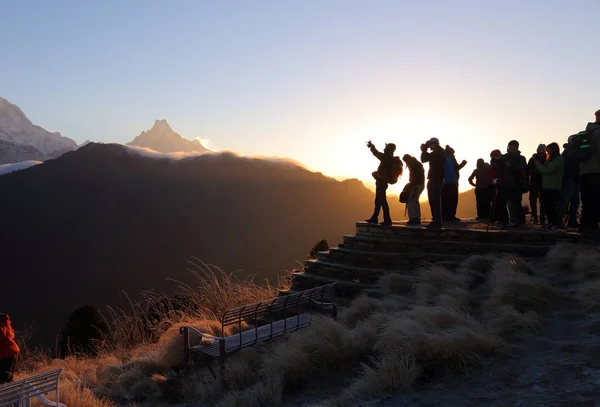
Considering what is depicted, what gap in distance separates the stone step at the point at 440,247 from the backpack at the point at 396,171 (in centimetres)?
124

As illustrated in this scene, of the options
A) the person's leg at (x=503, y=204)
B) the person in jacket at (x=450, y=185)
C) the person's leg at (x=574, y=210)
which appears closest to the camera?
the person's leg at (x=503, y=204)

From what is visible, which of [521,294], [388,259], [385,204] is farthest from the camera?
[385,204]

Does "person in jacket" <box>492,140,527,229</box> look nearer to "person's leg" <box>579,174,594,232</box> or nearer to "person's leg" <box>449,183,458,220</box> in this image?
"person's leg" <box>579,174,594,232</box>

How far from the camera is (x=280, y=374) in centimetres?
500

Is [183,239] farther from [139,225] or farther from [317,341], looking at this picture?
[317,341]

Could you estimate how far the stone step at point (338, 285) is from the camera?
8.34 meters

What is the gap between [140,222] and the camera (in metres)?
87.6

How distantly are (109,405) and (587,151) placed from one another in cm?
748

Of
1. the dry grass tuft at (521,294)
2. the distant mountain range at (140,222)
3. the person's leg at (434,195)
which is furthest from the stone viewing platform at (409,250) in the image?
the distant mountain range at (140,222)

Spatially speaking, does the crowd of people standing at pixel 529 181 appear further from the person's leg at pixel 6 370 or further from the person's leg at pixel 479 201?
the person's leg at pixel 6 370

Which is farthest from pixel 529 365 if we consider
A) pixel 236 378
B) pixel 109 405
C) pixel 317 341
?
pixel 109 405

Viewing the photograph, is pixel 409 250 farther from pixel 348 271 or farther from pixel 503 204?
pixel 503 204

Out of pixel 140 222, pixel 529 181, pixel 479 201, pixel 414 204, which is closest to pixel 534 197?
pixel 529 181

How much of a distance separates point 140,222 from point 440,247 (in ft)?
278
